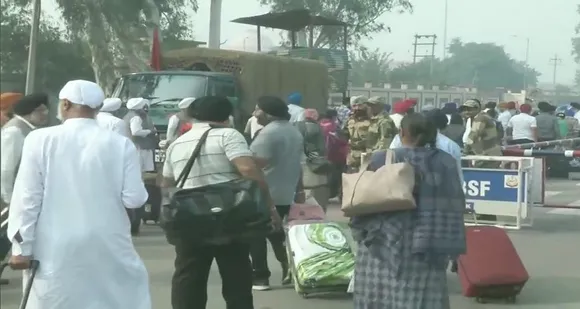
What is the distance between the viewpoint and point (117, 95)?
1614cm

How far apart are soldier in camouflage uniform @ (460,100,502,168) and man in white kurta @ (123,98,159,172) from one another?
392cm

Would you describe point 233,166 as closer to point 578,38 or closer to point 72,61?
point 578,38

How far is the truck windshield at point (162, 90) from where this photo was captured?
15328mm

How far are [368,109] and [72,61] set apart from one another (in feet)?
49.0

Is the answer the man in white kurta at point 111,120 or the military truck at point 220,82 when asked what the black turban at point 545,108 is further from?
the man in white kurta at point 111,120

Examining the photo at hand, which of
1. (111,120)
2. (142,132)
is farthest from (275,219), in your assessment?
(142,132)

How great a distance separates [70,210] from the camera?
4.98 m

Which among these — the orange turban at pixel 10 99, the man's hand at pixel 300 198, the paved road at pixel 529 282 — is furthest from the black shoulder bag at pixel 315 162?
the orange turban at pixel 10 99

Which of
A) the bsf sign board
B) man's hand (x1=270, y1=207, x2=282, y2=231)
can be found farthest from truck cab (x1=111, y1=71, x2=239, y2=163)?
man's hand (x1=270, y1=207, x2=282, y2=231)

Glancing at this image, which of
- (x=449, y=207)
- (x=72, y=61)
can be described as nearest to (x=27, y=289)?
(x=449, y=207)

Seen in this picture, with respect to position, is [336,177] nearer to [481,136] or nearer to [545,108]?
[481,136]

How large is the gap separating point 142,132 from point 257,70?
20.5 feet

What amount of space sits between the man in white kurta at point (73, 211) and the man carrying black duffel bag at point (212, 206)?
3.75 ft

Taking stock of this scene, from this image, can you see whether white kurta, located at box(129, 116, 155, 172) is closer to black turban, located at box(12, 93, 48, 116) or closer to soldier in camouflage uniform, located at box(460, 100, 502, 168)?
black turban, located at box(12, 93, 48, 116)
